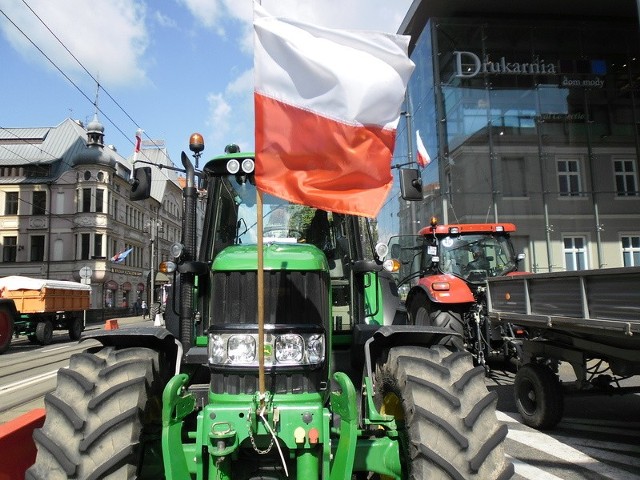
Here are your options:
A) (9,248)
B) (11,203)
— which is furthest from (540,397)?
(9,248)

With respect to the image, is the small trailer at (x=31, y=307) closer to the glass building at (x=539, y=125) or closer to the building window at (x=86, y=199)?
the glass building at (x=539, y=125)

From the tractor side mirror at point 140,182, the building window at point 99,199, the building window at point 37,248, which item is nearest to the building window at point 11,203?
the building window at point 37,248

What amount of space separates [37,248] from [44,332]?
30.9m

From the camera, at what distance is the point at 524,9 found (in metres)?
20.1

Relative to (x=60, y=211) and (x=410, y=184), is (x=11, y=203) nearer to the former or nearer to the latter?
(x=60, y=211)

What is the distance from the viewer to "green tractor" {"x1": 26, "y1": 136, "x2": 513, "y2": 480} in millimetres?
2881

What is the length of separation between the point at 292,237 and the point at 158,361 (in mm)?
1526

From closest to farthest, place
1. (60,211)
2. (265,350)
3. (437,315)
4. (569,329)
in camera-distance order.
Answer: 1. (265,350)
2. (569,329)
3. (437,315)
4. (60,211)

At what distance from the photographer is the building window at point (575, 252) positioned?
1995 cm

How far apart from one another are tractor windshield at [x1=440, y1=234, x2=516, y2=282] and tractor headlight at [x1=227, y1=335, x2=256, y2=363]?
7.25 metres

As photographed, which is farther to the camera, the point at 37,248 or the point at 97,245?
the point at 37,248

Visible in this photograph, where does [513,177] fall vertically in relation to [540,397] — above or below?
above

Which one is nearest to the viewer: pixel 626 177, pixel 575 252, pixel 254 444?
pixel 254 444

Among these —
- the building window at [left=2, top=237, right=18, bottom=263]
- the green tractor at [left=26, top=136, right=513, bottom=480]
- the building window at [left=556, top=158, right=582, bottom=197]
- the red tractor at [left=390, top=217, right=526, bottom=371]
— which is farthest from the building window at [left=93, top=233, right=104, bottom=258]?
the green tractor at [left=26, top=136, right=513, bottom=480]
